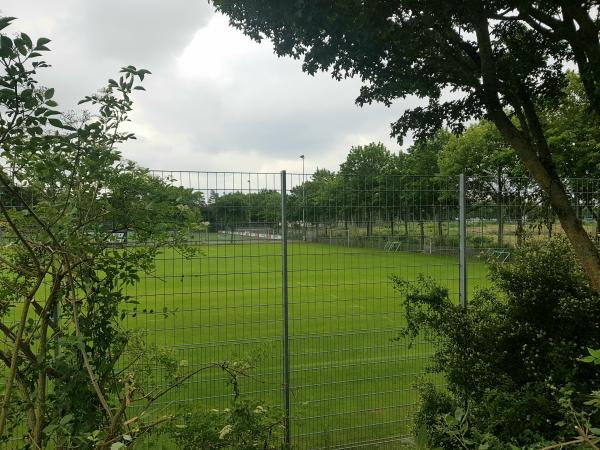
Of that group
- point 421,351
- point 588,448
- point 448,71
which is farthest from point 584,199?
point 588,448

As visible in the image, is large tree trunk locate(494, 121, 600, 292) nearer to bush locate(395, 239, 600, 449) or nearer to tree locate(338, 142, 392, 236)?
bush locate(395, 239, 600, 449)

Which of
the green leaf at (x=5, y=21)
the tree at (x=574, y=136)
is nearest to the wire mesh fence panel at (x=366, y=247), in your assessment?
the green leaf at (x=5, y=21)

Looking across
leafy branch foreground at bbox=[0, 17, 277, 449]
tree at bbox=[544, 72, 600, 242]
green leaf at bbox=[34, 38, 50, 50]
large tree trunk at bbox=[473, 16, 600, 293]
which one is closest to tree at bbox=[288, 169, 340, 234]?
large tree trunk at bbox=[473, 16, 600, 293]

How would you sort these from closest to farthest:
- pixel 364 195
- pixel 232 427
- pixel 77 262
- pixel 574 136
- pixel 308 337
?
1. pixel 77 262
2. pixel 232 427
3. pixel 364 195
4. pixel 308 337
5. pixel 574 136

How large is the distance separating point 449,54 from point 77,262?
3658 millimetres

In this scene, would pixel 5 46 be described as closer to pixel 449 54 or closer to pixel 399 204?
pixel 449 54

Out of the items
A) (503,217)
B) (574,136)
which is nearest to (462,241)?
(503,217)

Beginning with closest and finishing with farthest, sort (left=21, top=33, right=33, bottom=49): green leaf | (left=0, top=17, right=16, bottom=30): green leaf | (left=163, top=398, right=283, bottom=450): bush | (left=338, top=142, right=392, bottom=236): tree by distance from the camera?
(left=0, top=17, right=16, bottom=30): green leaf
(left=21, top=33, right=33, bottom=49): green leaf
(left=163, top=398, right=283, bottom=450): bush
(left=338, top=142, right=392, bottom=236): tree

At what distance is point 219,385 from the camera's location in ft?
21.1

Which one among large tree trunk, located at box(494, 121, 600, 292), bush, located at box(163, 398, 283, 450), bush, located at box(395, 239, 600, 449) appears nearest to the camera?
bush, located at box(163, 398, 283, 450)

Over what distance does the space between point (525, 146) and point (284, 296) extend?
257 centimetres

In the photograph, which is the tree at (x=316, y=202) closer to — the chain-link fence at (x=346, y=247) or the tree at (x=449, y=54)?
the chain-link fence at (x=346, y=247)

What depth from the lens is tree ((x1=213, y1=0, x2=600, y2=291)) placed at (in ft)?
13.1

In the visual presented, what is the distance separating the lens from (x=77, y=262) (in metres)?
2.25
